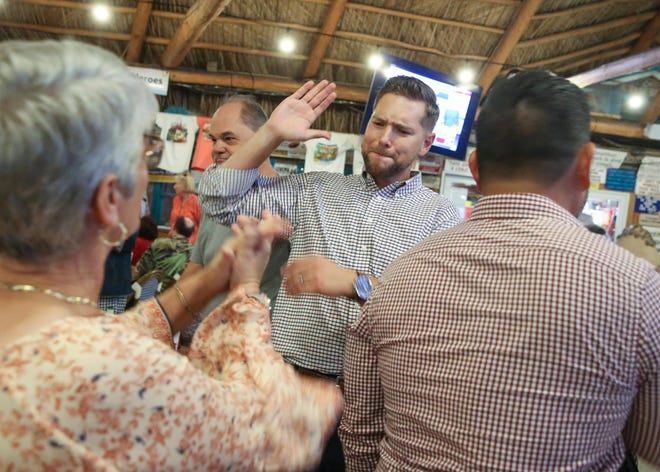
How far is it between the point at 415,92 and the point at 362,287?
0.84 metres

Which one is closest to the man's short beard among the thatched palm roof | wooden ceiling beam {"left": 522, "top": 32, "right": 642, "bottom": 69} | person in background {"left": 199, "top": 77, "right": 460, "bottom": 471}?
person in background {"left": 199, "top": 77, "right": 460, "bottom": 471}

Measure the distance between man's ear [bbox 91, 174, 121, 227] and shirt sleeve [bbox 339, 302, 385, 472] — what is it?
2.44 feet

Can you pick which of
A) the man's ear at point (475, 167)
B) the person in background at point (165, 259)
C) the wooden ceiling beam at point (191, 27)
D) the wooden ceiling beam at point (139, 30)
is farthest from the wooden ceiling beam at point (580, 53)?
the man's ear at point (475, 167)

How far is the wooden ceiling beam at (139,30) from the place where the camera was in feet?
21.6

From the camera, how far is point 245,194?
192 centimetres

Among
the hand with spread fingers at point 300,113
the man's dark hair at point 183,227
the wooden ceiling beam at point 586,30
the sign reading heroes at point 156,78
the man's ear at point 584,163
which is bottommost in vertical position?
the man's dark hair at point 183,227

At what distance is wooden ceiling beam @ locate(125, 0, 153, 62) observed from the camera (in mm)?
6574

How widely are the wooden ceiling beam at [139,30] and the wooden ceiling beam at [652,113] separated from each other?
23.1ft

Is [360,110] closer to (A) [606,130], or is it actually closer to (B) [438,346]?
(A) [606,130]

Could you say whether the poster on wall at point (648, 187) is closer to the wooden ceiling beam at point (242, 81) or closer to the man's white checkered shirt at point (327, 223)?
the wooden ceiling beam at point (242, 81)

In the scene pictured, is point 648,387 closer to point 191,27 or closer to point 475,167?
point 475,167

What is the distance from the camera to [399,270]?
1.37 m

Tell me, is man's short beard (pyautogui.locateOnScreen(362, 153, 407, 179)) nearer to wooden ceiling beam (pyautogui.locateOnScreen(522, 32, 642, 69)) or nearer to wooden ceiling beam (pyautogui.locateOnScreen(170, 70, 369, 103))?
wooden ceiling beam (pyautogui.locateOnScreen(170, 70, 369, 103))

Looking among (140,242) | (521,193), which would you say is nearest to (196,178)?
(140,242)
